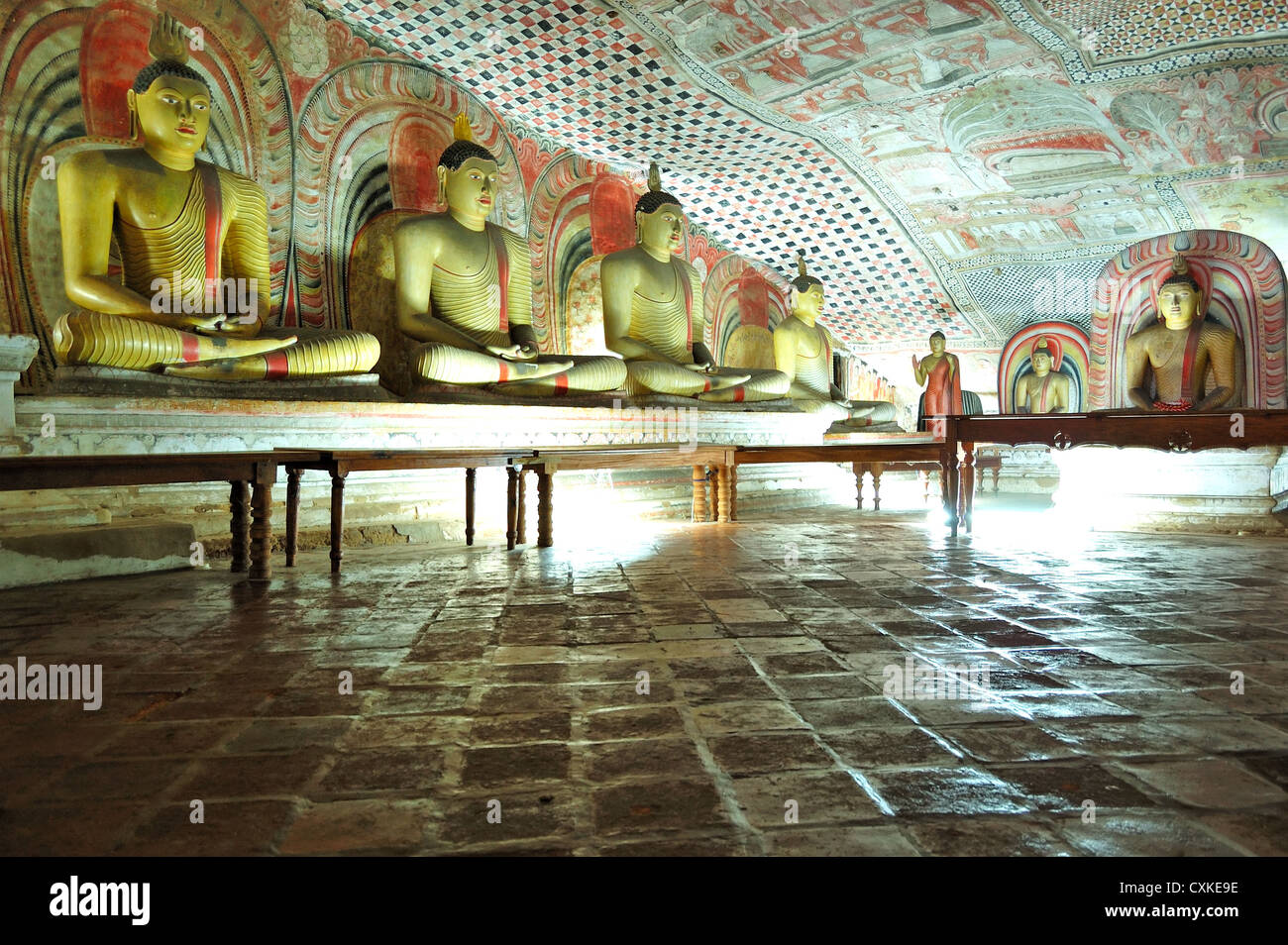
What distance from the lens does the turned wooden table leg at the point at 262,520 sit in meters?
3.53

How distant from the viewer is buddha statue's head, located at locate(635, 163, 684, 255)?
27.5 ft

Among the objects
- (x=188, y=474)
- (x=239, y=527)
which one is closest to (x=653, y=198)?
(x=239, y=527)

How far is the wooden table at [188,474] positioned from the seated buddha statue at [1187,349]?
20.8 feet

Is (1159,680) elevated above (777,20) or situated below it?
below

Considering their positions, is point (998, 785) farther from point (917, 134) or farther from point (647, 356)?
point (917, 134)

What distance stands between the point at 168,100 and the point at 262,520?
10.2 feet

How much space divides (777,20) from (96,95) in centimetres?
477

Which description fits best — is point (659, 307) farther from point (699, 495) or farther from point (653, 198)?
point (699, 495)

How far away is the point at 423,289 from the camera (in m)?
6.74

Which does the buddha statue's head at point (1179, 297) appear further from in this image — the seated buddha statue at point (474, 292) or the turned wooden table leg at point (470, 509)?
the turned wooden table leg at point (470, 509)

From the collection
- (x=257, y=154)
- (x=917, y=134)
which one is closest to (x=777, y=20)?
(x=917, y=134)

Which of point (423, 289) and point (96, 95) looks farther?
point (423, 289)

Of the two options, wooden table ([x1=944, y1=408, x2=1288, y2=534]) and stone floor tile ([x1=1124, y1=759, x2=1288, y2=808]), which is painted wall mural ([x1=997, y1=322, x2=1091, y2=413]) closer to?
wooden table ([x1=944, y1=408, x2=1288, y2=534])

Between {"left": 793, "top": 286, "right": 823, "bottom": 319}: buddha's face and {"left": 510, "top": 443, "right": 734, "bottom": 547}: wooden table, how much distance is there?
3547 millimetres
